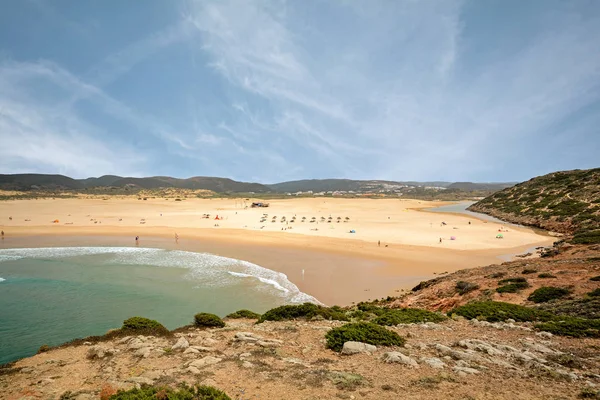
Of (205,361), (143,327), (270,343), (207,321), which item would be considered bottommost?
(143,327)

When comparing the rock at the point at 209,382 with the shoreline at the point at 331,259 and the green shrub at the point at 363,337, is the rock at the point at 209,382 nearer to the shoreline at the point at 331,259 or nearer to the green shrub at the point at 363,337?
the green shrub at the point at 363,337

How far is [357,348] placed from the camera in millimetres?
8391

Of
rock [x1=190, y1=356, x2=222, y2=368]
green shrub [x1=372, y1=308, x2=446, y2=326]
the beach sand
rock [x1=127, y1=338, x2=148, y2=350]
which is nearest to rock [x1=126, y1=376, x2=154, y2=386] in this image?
rock [x1=190, y1=356, x2=222, y2=368]

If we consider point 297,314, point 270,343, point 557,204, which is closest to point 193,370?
point 270,343

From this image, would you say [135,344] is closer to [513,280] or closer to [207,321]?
[207,321]

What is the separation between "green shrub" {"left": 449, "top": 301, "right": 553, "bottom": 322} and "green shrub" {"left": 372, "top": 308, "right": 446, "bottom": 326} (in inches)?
54.4

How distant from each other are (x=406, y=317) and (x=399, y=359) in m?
4.40

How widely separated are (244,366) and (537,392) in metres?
6.39

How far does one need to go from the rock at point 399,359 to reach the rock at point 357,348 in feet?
1.94

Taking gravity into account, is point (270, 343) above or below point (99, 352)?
above

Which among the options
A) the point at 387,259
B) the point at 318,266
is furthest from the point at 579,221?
the point at 318,266

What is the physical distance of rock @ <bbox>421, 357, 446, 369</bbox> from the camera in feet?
23.7

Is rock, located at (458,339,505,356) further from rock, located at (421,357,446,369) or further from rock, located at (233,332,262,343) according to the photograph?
rock, located at (233,332,262,343)

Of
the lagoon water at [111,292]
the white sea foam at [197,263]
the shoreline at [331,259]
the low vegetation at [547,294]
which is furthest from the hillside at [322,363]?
the white sea foam at [197,263]
